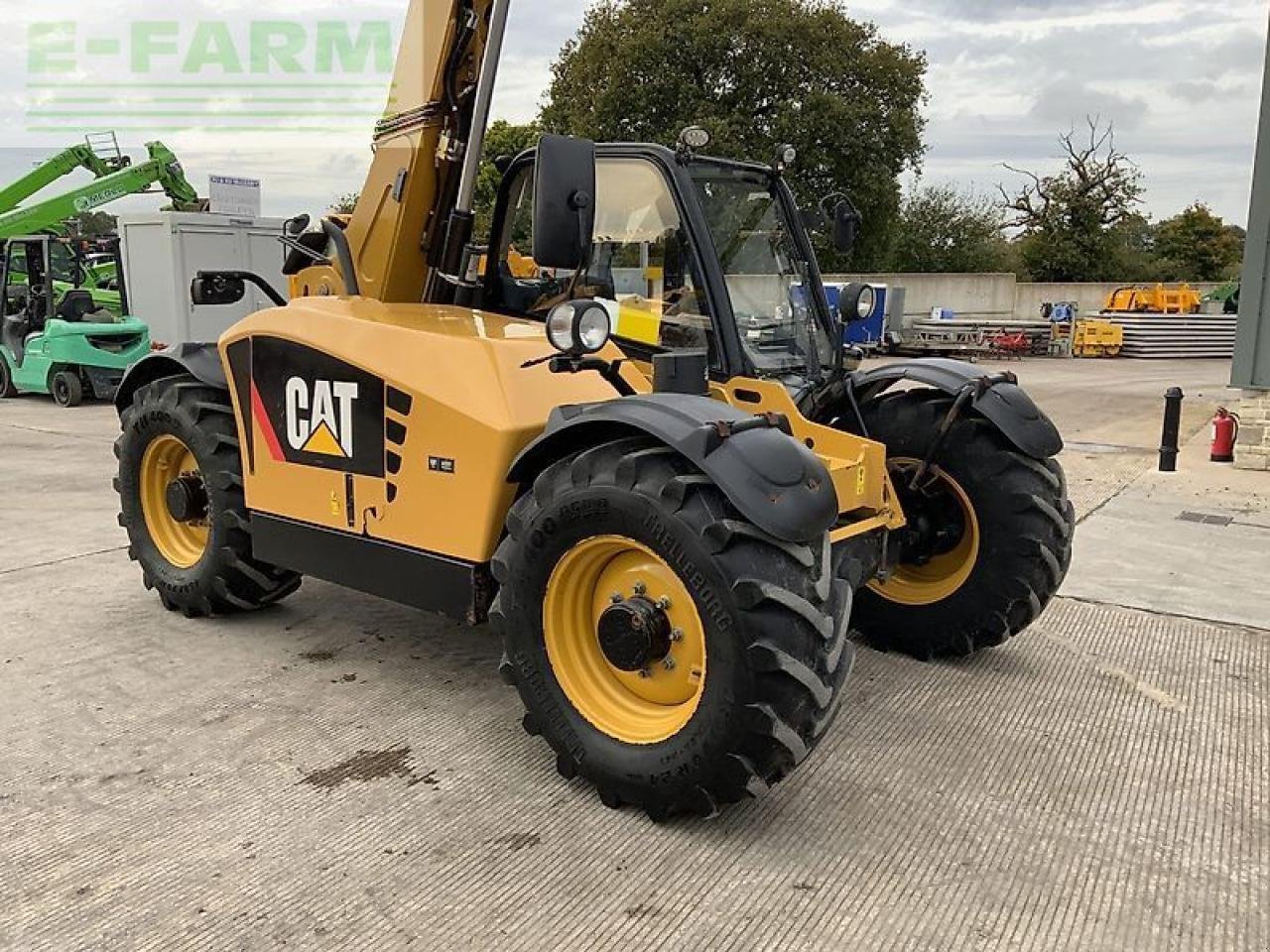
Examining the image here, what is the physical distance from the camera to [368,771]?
349 cm

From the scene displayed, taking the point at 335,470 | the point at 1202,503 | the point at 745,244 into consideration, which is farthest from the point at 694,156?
the point at 1202,503

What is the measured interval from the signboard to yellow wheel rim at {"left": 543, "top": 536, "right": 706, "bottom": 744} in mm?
14698

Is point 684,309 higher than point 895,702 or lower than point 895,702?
higher

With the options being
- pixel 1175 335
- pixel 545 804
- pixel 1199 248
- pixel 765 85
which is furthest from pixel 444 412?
pixel 1199 248

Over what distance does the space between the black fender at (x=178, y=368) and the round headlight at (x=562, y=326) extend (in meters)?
1.94

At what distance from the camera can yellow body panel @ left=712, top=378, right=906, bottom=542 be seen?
154 inches

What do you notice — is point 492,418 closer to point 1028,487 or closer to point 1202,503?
point 1028,487

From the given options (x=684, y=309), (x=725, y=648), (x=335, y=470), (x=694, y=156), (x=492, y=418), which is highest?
(x=694, y=156)

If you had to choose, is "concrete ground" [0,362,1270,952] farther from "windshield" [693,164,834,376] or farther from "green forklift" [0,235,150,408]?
"green forklift" [0,235,150,408]

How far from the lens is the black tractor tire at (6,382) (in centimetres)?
1465

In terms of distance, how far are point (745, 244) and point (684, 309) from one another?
1.52 ft

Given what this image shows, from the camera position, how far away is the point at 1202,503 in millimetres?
7988

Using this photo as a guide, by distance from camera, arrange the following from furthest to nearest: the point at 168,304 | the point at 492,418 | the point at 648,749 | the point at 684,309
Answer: the point at 168,304 < the point at 684,309 < the point at 492,418 < the point at 648,749

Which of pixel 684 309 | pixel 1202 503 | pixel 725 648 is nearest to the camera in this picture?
pixel 725 648
